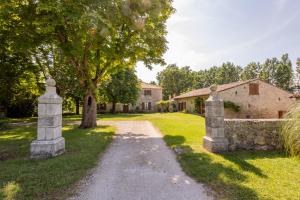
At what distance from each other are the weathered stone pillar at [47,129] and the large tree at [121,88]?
90.3 feet

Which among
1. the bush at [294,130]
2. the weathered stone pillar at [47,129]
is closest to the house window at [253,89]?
the bush at [294,130]

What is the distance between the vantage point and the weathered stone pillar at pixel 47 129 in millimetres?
6855

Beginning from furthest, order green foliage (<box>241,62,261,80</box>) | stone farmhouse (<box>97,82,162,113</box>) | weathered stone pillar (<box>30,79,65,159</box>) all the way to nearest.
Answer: green foliage (<box>241,62,261,80</box>) < stone farmhouse (<box>97,82,162,113</box>) < weathered stone pillar (<box>30,79,65,159</box>)

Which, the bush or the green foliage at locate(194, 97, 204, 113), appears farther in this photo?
the green foliage at locate(194, 97, 204, 113)

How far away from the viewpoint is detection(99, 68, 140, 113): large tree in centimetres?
3509

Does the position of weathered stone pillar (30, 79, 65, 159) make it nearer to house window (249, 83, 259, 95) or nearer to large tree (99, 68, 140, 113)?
house window (249, 83, 259, 95)

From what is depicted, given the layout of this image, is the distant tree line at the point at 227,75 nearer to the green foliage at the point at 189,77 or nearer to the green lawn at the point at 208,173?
the green foliage at the point at 189,77

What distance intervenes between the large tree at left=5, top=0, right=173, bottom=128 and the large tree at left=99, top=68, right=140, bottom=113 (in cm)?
1906

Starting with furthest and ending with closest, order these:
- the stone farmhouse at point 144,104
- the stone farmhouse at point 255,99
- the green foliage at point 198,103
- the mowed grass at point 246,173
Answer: the stone farmhouse at point 144,104, the green foliage at point 198,103, the stone farmhouse at point 255,99, the mowed grass at point 246,173

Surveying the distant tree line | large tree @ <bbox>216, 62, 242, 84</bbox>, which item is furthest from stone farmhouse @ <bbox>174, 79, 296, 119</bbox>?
large tree @ <bbox>216, 62, 242, 84</bbox>

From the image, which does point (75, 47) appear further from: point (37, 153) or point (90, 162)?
point (90, 162)

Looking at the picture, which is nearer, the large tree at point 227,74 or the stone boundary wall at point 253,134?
the stone boundary wall at point 253,134

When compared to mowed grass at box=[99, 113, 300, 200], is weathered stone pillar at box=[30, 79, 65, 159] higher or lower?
higher

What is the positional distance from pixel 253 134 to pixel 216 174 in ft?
11.1
